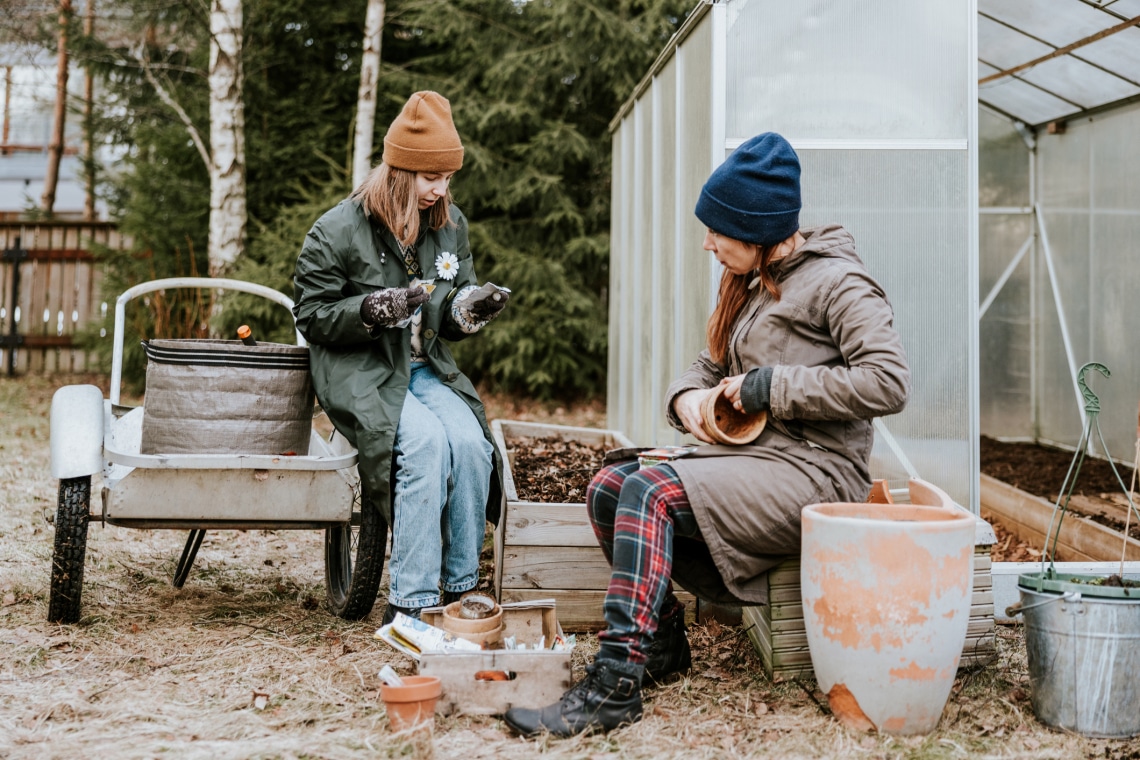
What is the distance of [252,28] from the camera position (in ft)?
31.0

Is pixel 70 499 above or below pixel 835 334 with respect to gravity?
below

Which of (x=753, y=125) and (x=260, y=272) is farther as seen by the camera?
(x=260, y=272)

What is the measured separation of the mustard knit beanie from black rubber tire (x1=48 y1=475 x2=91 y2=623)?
127 cm

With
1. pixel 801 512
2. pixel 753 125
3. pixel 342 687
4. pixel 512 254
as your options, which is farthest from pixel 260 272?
pixel 801 512

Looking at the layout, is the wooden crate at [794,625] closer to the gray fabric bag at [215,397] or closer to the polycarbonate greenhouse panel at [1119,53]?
the gray fabric bag at [215,397]

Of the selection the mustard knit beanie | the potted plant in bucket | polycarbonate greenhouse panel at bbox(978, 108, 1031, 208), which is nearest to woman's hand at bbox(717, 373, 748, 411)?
the potted plant in bucket

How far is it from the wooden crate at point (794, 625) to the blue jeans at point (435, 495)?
2.78 ft

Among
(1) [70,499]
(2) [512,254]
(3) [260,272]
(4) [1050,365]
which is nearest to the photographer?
(1) [70,499]

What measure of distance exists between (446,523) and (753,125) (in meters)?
1.82

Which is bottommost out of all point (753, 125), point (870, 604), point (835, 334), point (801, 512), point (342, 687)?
point (342, 687)

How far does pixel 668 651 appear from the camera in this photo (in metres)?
2.77

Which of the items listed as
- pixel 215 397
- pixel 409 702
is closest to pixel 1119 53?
pixel 215 397

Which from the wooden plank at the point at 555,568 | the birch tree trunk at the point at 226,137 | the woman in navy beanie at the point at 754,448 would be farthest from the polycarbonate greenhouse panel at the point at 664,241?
the birch tree trunk at the point at 226,137

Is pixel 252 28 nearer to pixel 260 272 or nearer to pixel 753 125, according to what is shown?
pixel 260 272
